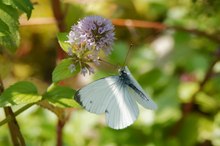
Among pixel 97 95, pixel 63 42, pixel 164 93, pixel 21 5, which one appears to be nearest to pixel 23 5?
pixel 21 5

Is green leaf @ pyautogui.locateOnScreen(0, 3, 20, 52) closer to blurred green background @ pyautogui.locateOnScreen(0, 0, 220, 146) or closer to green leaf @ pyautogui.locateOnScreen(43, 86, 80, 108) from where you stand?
green leaf @ pyautogui.locateOnScreen(43, 86, 80, 108)

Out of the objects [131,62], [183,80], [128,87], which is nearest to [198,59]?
[183,80]

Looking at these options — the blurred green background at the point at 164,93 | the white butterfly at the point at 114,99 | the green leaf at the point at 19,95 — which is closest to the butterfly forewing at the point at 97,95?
the white butterfly at the point at 114,99

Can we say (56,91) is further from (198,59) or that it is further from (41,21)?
(198,59)

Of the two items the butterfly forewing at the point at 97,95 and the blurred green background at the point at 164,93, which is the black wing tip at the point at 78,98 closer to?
the butterfly forewing at the point at 97,95

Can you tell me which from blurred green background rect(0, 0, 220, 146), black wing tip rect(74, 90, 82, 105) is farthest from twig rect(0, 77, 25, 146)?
blurred green background rect(0, 0, 220, 146)
